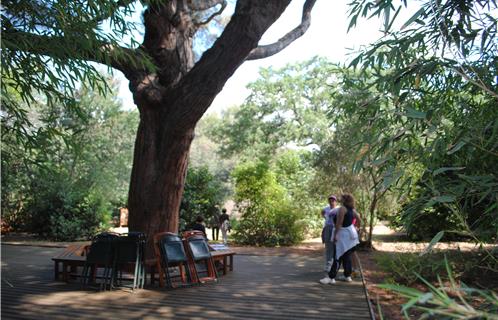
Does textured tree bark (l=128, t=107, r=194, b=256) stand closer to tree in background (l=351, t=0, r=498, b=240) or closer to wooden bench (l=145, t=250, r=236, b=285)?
wooden bench (l=145, t=250, r=236, b=285)

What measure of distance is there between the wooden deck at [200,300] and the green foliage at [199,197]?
8407 millimetres

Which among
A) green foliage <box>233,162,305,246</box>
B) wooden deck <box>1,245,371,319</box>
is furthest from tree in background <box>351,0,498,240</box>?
green foliage <box>233,162,305,246</box>

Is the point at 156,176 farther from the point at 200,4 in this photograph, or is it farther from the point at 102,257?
the point at 200,4

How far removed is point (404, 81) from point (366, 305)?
10.8 feet

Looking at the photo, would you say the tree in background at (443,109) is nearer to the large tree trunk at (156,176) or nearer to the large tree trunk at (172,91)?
the large tree trunk at (172,91)

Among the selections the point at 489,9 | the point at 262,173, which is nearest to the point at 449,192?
the point at 489,9

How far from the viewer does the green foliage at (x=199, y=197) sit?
55.7ft

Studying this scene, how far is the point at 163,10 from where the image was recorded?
28.8 ft

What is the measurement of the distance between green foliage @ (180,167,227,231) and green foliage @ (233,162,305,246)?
5.28ft

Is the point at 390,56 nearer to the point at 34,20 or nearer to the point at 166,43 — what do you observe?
the point at 34,20

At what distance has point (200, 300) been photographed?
6.25 m

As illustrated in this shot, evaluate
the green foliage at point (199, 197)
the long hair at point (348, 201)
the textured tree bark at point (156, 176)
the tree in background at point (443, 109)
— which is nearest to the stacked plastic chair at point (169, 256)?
the textured tree bark at point (156, 176)

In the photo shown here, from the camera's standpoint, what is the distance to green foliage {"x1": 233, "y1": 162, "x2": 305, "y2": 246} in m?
15.5

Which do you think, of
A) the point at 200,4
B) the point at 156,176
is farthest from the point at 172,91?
the point at 200,4
